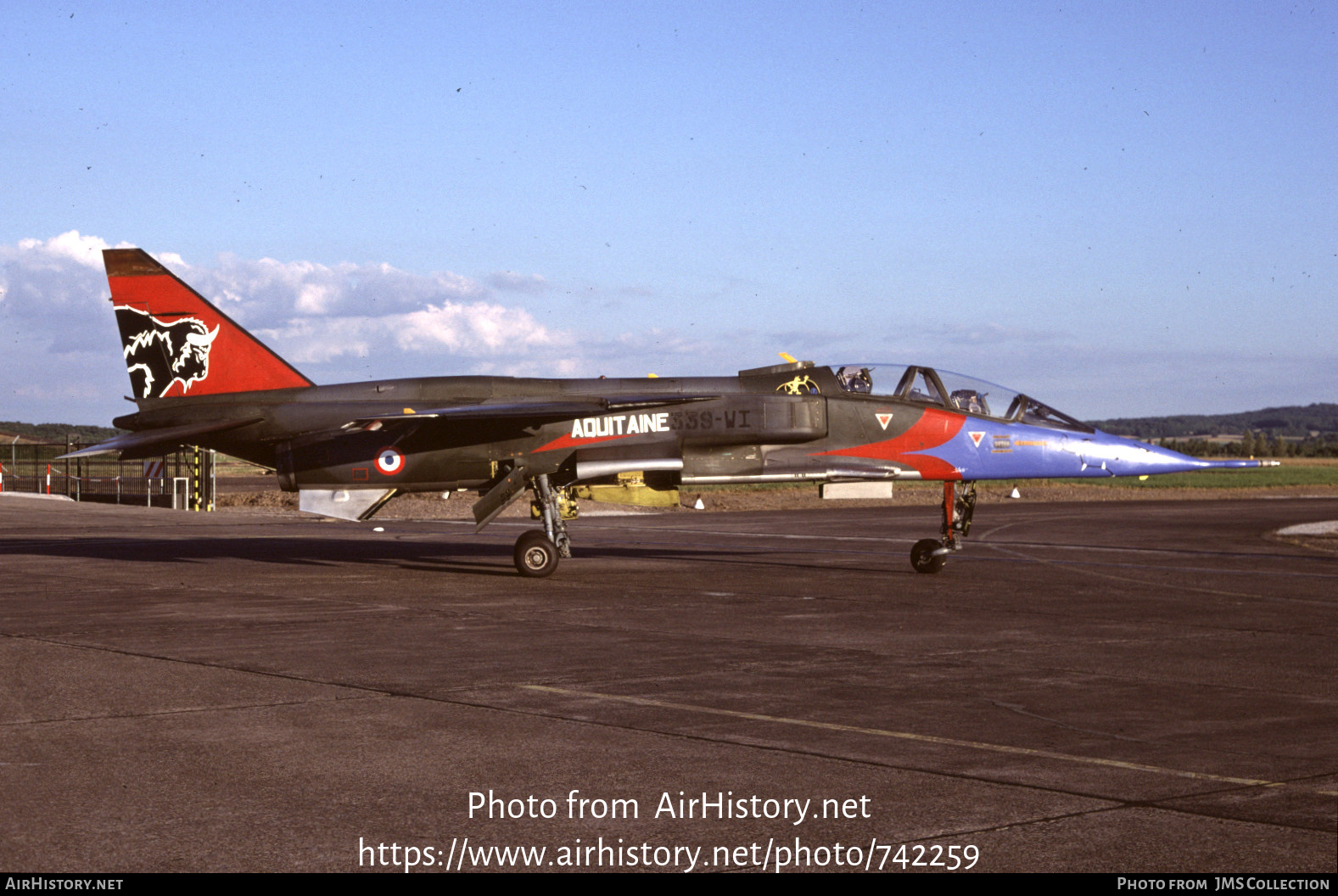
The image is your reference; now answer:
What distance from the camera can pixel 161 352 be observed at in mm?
20141

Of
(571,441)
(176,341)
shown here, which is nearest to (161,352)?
(176,341)

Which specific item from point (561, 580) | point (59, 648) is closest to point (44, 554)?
point (561, 580)

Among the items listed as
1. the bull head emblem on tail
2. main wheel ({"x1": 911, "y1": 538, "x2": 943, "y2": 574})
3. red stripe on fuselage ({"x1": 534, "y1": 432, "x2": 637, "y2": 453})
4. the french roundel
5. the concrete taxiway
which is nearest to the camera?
the concrete taxiway

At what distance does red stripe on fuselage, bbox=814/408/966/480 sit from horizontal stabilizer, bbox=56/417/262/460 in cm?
968

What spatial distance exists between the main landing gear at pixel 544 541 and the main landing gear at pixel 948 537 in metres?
5.34

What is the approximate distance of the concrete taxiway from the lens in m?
5.61

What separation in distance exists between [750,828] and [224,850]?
89.7 inches

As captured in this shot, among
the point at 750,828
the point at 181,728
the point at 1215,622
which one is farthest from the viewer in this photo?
the point at 1215,622

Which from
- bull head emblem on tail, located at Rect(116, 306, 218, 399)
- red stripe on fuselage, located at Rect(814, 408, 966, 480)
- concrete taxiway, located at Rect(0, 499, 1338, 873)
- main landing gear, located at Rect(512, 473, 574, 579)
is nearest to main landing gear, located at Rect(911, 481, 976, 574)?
red stripe on fuselage, located at Rect(814, 408, 966, 480)

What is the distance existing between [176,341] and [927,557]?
1215 centimetres

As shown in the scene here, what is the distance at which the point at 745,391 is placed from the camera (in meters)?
19.8

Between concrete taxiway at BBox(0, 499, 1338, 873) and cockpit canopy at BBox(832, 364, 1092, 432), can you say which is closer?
concrete taxiway at BBox(0, 499, 1338, 873)

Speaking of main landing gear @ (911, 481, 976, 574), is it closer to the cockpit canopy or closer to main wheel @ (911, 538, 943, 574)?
main wheel @ (911, 538, 943, 574)

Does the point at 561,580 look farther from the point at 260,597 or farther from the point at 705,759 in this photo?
the point at 705,759
